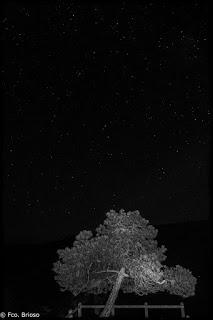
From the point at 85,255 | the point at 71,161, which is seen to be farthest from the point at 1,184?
the point at 71,161

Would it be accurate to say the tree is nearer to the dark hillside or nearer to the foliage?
the foliage

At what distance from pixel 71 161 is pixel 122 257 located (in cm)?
327

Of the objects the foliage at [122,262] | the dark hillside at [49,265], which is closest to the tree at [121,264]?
the foliage at [122,262]

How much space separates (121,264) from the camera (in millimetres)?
6090

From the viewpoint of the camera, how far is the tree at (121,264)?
234 inches

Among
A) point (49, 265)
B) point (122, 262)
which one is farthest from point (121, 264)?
point (49, 265)

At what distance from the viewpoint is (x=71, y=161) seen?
8.84 metres

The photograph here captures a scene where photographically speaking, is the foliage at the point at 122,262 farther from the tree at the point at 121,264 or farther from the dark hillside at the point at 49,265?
the dark hillside at the point at 49,265

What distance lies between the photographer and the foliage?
5.96 m

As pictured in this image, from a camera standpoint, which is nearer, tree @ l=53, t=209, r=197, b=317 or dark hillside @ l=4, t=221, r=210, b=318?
tree @ l=53, t=209, r=197, b=317

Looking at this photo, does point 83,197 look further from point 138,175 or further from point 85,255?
point 85,255

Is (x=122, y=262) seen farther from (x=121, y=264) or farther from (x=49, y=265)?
(x=49, y=265)

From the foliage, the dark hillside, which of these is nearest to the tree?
the foliage

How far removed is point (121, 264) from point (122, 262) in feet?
0.16
